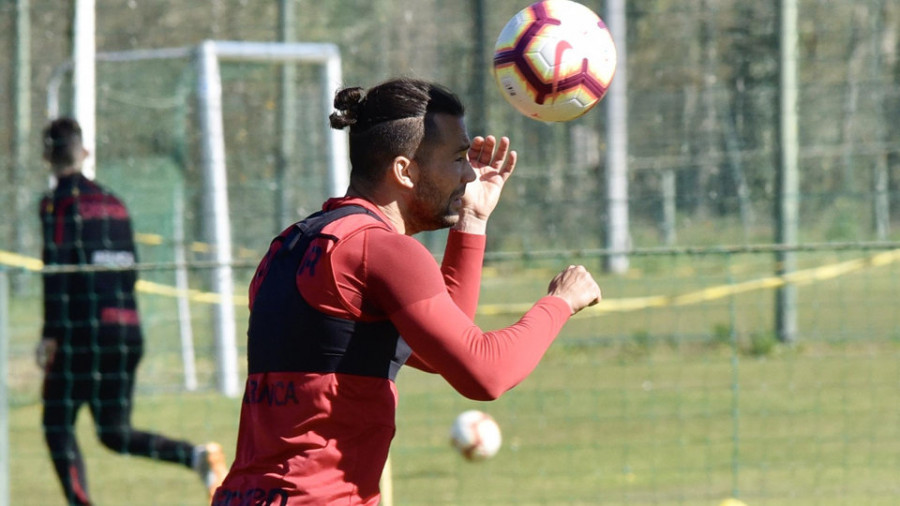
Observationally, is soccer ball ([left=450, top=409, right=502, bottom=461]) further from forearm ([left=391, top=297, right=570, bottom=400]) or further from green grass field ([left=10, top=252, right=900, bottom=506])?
forearm ([left=391, top=297, right=570, bottom=400])

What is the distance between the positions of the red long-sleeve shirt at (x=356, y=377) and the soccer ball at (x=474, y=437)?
4041 millimetres

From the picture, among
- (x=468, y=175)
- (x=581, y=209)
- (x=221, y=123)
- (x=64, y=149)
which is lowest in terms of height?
(x=468, y=175)

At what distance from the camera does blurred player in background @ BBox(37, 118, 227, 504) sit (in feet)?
22.2

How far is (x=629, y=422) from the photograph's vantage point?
28.8 ft

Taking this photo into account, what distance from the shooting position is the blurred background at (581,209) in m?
7.82

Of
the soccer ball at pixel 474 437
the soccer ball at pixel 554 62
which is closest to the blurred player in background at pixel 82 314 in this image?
the soccer ball at pixel 474 437

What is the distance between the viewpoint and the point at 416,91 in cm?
311

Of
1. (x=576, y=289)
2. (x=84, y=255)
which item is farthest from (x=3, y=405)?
(x=576, y=289)

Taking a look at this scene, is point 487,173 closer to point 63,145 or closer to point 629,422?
point 63,145

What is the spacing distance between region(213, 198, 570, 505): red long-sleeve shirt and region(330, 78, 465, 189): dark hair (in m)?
0.24

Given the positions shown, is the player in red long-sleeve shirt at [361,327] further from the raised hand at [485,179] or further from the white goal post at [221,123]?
the white goal post at [221,123]

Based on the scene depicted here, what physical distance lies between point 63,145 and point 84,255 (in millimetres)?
649

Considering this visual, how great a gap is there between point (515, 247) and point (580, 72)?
36.6ft

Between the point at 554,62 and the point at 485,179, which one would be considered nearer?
the point at 485,179
